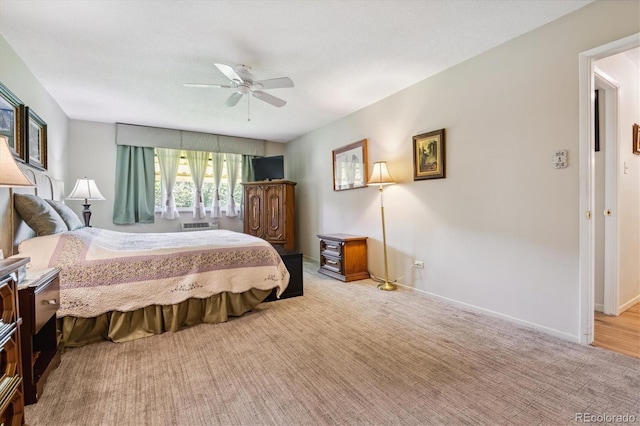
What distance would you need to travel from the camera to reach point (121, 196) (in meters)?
5.02

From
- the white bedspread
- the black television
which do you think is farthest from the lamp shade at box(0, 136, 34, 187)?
the black television

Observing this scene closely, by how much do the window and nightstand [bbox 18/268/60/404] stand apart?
3.73m

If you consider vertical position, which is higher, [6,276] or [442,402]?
[6,276]

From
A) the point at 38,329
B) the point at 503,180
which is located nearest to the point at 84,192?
the point at 38,329

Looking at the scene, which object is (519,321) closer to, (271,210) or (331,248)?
(331,248)

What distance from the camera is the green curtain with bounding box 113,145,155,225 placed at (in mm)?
5020

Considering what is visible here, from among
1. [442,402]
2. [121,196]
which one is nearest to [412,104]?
[442,402]

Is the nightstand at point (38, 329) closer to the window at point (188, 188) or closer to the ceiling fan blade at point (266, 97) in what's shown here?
the ceiling fan blade at point (266, 97)

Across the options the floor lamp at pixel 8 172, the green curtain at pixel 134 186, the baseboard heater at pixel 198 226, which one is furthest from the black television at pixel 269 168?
the floor lamp at pixel 8 172

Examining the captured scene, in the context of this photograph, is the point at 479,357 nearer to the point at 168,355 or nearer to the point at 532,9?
the point at 168,355

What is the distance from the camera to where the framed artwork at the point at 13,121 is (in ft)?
7.72

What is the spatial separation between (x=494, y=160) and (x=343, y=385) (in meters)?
2.33

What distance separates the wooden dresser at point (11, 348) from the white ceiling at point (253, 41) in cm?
190

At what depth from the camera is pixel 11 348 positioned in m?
1.36
